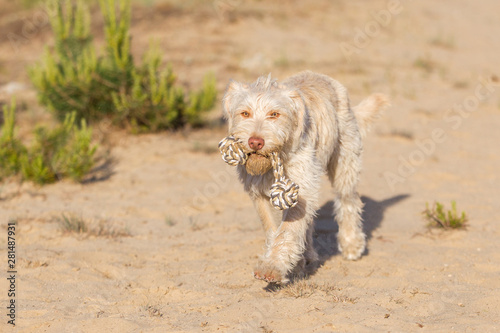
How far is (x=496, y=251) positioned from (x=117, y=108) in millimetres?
6362

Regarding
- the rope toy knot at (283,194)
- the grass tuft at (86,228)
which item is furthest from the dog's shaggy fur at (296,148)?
the grass tuft at (86,228)

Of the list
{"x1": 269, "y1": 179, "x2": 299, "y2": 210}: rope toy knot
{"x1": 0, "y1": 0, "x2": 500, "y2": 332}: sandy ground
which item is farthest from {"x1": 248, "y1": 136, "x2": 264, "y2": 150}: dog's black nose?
{"x1": 0, "y1": 0, "x2": 500, "y2": 332}: sandy ground

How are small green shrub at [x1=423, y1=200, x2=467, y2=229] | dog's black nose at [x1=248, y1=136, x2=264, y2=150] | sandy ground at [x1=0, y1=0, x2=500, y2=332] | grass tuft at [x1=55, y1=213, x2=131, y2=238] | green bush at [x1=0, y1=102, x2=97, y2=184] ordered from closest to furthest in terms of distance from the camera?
dog's black nose at [x1=248, y1=136, x2=264, y2=150]
sandy ground at [x1=0, y1=0, x2=500, y2=332]
grass tuft at [x1=55, y1=213, x2=131, y2=238]
small green shrub at [x1=423, y1=200, x2=467, y2=229]
green bush at [x1=0, y1=102, x2=97, y2=184]

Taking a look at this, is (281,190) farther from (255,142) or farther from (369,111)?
(369,111)

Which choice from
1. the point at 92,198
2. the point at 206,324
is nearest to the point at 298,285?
the point at 206,324

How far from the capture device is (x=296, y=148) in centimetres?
460

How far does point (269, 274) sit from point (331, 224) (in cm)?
288

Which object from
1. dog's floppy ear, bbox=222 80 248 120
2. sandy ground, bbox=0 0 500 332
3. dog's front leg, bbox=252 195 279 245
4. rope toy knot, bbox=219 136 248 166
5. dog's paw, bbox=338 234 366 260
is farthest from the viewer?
dog's paw, bbox=338 234 366 260

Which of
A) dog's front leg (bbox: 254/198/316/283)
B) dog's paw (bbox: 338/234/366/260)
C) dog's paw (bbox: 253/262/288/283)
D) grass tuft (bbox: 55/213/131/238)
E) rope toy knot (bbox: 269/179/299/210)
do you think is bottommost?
grass tuft (bbox: 55/213/131/238)

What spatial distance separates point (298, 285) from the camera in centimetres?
478

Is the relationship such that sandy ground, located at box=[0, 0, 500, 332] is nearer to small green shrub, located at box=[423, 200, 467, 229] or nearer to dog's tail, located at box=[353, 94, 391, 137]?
small green shrub, located at box=[423, 200, 467, 229]

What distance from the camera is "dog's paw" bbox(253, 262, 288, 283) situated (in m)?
4.35

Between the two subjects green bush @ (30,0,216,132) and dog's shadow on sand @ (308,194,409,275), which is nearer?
dog's shadow on sand @ (308,194,409,275)

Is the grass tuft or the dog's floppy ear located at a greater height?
the dog's floppy ear
